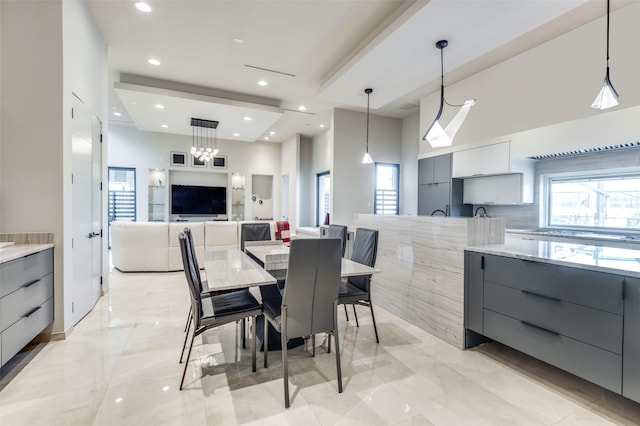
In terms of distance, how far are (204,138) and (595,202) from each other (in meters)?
8.39

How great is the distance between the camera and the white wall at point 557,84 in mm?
2764

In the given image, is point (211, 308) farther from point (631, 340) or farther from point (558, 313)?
point (631, 340)

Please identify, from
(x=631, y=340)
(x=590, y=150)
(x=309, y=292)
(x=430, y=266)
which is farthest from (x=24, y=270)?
(x=590, y=150)

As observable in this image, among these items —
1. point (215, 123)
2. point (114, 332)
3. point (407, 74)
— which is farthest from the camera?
point (215, 123)

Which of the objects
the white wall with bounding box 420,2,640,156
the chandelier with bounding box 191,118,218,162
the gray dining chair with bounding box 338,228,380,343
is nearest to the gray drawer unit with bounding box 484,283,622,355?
the gray dining chair with bounding box 338,228,380,343

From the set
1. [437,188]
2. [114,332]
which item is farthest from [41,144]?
[437,188]

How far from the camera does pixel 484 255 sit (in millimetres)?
2436

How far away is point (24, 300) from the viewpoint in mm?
2180

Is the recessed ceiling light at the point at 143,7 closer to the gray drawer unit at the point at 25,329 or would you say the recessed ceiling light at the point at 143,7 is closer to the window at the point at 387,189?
the gray drawer unit at the point at 25,329

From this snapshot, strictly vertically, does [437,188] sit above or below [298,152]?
below

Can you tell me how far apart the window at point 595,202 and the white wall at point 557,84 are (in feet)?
2.65

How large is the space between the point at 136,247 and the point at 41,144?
2.98m

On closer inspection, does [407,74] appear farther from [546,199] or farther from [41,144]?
[41,144]

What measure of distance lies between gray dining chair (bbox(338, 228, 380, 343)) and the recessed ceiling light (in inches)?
123
